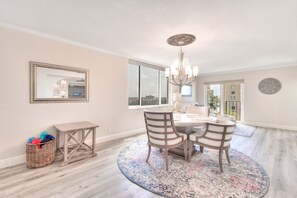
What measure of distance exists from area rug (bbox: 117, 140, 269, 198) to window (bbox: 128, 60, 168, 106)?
6.72 feet

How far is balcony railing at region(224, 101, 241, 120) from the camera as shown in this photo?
19.5 feet

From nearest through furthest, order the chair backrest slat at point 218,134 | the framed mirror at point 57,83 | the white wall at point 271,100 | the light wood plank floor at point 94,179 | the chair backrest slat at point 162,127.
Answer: the light wood plank floor at point 94,179 → the chair backrest slat at point 218,134 → the chair backrest slat at point 162,127 → the framed mirror at point 57,83 → the white wall at point 271,100

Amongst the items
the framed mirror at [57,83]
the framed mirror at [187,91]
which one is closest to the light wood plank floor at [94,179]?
the framed mirror at [57,83]

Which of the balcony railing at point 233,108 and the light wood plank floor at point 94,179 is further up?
the balcony railing at point 233,108

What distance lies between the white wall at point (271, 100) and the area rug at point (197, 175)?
3.54m

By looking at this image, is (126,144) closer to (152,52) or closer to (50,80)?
(50,80)

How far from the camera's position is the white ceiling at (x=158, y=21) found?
1.69 meters

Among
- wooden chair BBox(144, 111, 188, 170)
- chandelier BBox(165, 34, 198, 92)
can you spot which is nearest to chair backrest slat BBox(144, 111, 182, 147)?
wooden chair BBox(144, 111, 188, 170)

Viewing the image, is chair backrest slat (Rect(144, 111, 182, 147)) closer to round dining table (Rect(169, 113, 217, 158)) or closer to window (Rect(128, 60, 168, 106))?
round dining table (Rect(169, 113, 217, 158))

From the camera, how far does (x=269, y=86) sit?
503 cm

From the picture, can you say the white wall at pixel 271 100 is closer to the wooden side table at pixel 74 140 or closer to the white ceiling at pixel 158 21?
the white ceiling at pixel 158 21

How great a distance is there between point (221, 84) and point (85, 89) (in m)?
5.85

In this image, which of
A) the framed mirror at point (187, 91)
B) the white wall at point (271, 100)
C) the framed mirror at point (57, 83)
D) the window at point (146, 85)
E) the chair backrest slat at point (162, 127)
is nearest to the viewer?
the chair backrest slat at point (162, 127)

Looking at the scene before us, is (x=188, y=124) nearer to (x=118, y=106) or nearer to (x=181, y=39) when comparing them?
(x=181, y=39)
